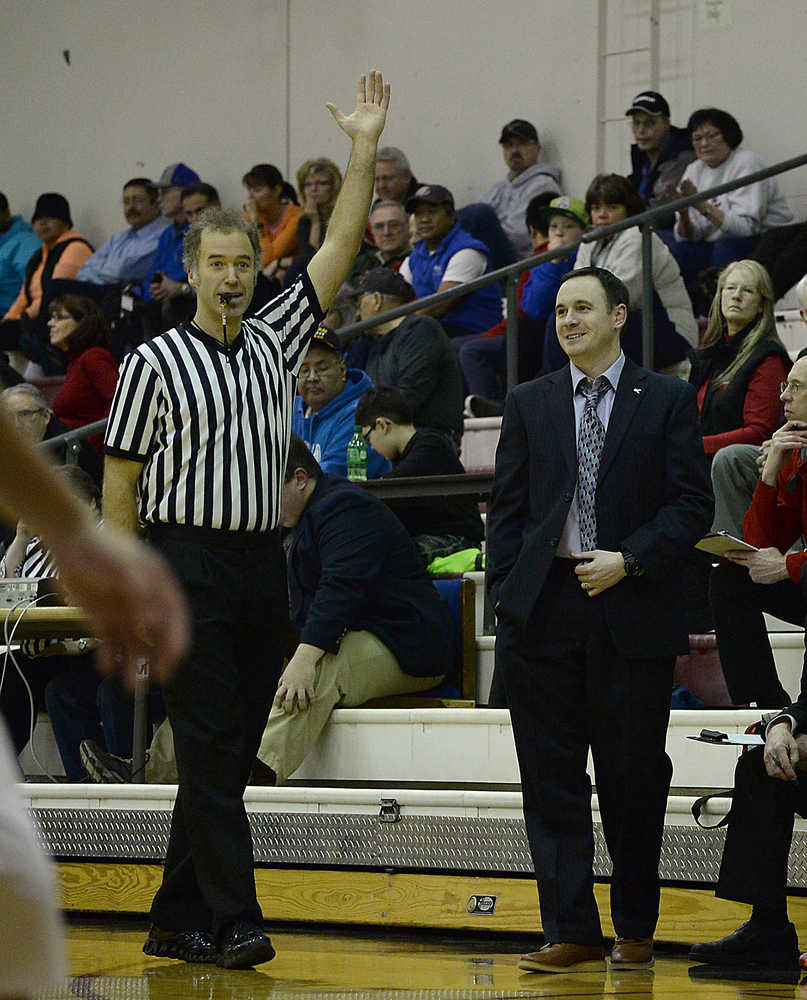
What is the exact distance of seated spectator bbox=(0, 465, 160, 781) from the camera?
5379 millimetres

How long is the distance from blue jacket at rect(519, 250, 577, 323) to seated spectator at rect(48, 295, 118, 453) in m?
1.97

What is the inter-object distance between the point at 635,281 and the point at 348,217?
3.01 m

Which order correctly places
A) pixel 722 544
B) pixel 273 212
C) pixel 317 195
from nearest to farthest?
pixel 722 544 < pixel 317 195 < pixel 273 212

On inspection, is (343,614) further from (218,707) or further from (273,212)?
(273,212)

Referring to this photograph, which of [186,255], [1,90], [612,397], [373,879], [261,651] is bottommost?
[373,879]

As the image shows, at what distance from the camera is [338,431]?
6500 mm

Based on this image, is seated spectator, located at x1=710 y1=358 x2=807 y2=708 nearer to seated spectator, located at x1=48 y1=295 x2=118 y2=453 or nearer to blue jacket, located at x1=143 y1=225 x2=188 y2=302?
seated spectator, located at x1=48 y1=295 x2=118 y2=453

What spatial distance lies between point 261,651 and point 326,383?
2.91m

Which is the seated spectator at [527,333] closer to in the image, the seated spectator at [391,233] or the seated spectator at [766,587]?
the seated spectator at [391,233]

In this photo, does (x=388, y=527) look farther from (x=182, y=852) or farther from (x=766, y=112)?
(x=766, y=112)

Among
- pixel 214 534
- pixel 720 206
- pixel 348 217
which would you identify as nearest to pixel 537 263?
pixel 720 206

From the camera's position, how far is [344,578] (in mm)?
4957

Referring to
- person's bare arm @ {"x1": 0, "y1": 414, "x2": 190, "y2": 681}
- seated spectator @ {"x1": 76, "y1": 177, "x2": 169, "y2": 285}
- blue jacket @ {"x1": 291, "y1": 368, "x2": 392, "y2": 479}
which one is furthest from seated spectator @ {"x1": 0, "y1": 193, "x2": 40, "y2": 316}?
person's bare arm @ {"x1": 0, "y1": 414, "x2": 190, "y2": 681}

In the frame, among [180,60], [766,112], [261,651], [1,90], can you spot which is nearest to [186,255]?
[261,651]
